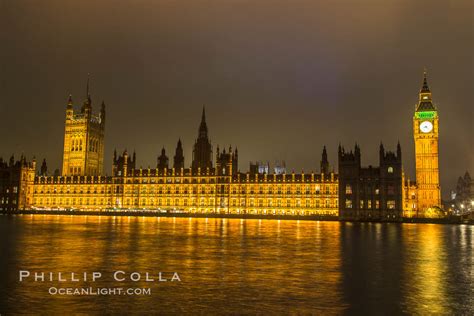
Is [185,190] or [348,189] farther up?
[348,189]

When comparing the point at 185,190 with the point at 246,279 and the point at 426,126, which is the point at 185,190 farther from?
the point at 246,279

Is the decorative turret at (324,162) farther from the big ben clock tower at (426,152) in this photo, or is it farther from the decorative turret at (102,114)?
the decorative turret at (102,114)

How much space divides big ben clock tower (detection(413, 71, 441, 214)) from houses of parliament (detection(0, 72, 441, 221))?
9.9 inches

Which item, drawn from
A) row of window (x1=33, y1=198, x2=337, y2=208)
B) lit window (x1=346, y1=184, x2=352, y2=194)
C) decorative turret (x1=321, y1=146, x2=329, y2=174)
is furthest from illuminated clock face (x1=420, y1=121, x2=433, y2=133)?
row of window (x1=33, y1=198, x2=337, y2=208)

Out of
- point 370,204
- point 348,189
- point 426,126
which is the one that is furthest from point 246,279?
point 426,126

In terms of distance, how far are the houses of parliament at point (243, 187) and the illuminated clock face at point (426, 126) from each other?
38 centimetres

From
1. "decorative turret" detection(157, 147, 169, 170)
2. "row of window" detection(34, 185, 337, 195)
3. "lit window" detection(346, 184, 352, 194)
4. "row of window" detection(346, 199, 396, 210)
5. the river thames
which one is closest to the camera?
the river thames

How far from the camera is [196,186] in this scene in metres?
140

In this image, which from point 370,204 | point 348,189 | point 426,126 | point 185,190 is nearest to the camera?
point 370,204

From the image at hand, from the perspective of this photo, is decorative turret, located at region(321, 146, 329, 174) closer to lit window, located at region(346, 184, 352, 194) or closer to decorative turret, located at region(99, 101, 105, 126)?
lit window, located at region(346, 184, 352, 194)

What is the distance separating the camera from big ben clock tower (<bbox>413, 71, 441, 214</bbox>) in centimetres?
12375

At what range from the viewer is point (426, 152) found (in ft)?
421

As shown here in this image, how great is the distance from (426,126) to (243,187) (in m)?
54.9

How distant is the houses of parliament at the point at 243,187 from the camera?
11238 centimetres
